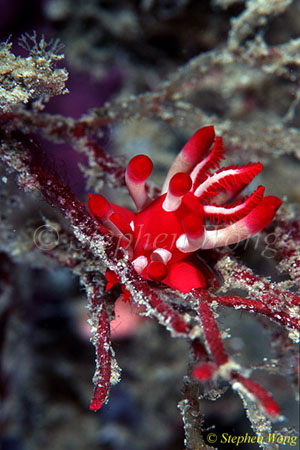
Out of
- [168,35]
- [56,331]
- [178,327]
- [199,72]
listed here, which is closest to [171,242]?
[178,327]

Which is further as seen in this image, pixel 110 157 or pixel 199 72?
pixel 199 72

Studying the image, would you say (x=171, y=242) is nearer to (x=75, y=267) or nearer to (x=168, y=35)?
(x=75, y=267)

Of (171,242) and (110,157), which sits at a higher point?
(110,157)

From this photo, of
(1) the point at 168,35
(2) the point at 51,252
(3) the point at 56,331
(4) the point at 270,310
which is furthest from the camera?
(1) the point at 168,35

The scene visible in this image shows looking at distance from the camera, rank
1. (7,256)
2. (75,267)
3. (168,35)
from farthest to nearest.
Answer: (168,35)
(7,256)
(75,267)

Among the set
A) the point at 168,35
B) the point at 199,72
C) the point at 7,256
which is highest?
the point at 168,35

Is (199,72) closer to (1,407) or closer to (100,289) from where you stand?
(100,289)
